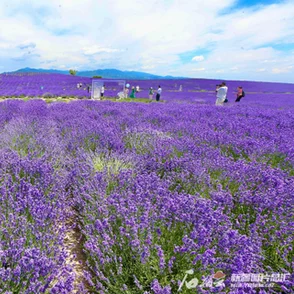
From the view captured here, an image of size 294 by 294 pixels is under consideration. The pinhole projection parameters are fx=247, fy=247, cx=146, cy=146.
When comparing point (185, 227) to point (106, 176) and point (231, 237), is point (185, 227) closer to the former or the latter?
point (231, 237)

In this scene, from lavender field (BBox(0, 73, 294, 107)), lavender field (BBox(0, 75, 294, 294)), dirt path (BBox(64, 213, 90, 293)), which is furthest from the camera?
lavender field (BBox(0, 73, 294, 107))

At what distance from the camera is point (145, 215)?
1583 millimetres

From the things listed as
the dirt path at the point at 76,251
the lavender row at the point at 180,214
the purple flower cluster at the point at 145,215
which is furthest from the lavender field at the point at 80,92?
the dirt path at the point at 76,251

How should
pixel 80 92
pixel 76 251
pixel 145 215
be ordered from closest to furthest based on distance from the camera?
1. pixel 145 215
2. pixel 76 251
3. pixel 80 92

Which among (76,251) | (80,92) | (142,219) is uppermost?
(80,92)

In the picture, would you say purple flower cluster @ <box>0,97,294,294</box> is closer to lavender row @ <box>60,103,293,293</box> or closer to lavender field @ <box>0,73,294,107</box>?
lavender row @ <box>60,103,293,293</box>

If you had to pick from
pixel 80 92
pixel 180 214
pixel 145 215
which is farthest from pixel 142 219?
pixel 80 92

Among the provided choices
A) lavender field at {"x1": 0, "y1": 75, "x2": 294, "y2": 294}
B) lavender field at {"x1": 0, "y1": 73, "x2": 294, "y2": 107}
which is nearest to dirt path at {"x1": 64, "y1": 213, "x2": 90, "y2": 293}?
lavender field at {"x1": 0, "y1": 75, "x2": 294, "y2": 294}

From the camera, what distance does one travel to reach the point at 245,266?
1293 mm

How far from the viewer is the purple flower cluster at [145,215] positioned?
1331 millimetres

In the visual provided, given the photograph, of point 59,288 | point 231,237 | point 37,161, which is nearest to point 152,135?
point 37,161

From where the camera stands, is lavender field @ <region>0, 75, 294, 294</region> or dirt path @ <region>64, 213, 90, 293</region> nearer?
lavender field @ <region>0, 75, 294, 294</region>

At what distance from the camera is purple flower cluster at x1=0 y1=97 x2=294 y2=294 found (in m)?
1.33

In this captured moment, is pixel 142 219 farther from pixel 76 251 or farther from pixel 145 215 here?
pixel 76 251
